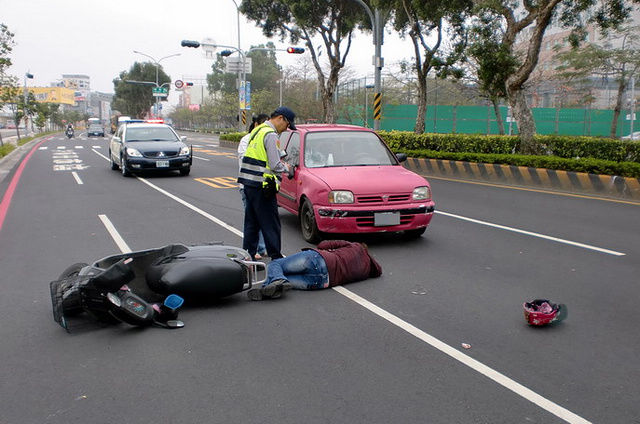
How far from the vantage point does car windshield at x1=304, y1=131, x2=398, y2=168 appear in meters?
7.91

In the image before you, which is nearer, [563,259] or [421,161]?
[563,259]

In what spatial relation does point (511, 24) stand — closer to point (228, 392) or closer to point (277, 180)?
point (277, 180)

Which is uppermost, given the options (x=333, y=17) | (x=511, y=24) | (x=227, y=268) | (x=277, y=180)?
(x=333, y=17)

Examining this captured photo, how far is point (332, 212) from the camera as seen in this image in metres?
6.85

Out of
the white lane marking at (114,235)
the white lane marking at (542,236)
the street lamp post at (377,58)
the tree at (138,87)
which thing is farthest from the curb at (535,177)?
the tree at (138,87)

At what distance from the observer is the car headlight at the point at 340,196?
688 centimetres

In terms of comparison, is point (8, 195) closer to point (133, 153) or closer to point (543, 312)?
point (133, 153)

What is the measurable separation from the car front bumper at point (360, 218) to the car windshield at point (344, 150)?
43.9 inches

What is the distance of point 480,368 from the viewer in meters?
3.68

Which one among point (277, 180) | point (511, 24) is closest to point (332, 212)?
point (277, 180)

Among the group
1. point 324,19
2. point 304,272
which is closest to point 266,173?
point 304,272

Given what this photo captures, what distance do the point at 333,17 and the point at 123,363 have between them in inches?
958

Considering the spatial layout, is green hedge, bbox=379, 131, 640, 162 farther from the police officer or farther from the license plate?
the police officer

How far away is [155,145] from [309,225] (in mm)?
10191
